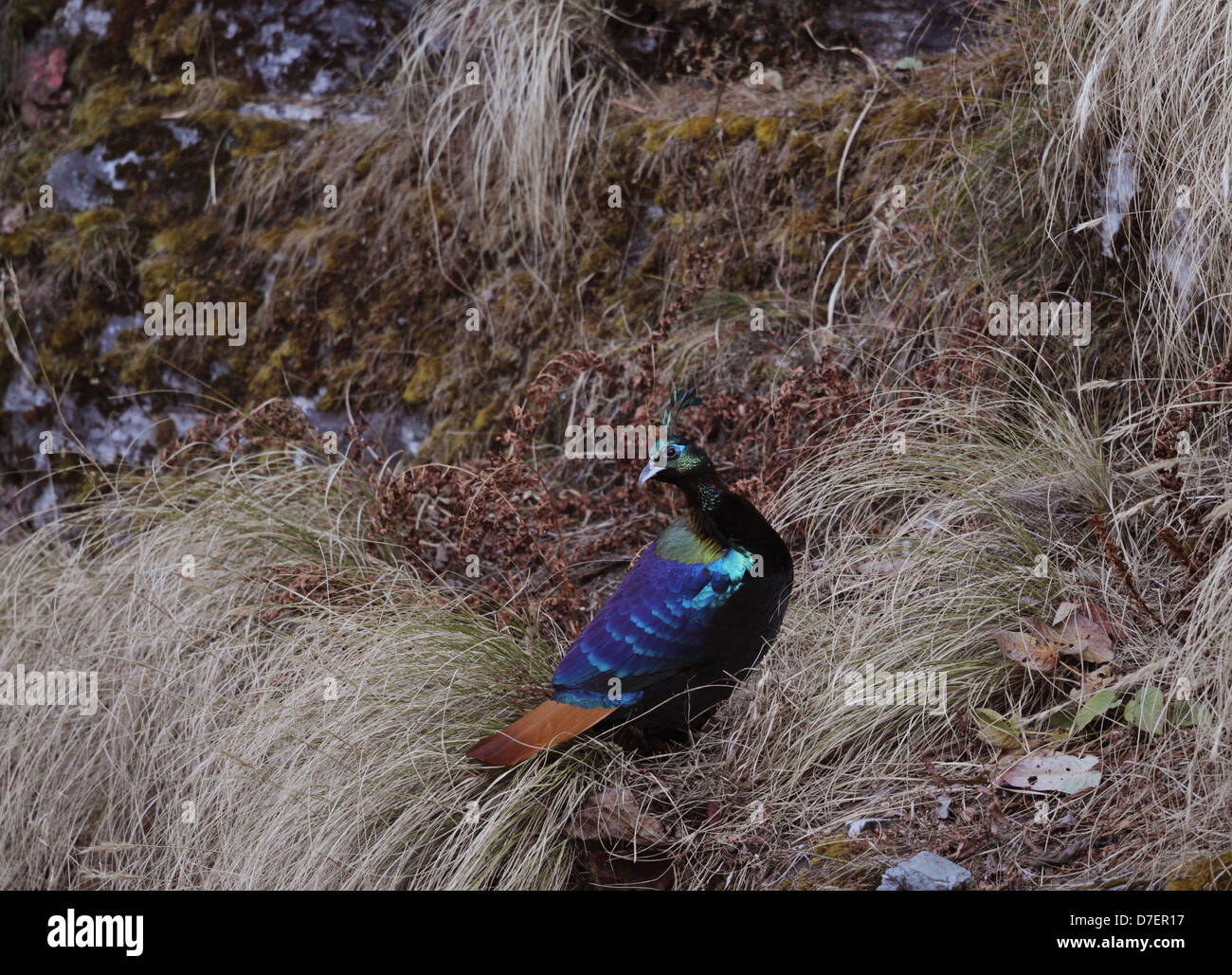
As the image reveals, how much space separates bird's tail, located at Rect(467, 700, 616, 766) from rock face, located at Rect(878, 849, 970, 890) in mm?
600

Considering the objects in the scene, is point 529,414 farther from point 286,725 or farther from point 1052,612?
point 1052,612

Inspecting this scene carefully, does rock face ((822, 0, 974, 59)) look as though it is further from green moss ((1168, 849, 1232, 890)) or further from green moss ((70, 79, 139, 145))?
→ green moss ((1168, 849, 1232, 890))

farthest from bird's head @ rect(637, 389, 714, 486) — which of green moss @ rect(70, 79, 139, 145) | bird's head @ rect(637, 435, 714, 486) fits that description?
green moss @ rect(70, 79, 139, 145)

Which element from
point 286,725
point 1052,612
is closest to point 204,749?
point 286,725

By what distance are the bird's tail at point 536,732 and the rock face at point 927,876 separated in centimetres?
60

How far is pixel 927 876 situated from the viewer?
2.11 metres

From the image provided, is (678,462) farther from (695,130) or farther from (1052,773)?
(695,130)

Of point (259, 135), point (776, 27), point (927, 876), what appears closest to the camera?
point (927, 876)

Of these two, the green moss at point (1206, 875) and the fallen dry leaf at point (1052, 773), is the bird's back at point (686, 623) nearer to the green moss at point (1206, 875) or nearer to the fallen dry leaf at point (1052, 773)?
the fallen dry leaf at point (1052, 773)

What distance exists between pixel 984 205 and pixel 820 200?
514 millimetres

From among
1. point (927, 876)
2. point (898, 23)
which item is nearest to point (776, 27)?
point (898, 23)

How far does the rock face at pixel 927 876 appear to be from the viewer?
6.87 feet

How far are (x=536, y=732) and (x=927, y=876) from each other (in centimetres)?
77

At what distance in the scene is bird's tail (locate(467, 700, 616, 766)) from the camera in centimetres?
229
